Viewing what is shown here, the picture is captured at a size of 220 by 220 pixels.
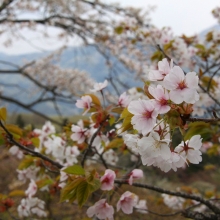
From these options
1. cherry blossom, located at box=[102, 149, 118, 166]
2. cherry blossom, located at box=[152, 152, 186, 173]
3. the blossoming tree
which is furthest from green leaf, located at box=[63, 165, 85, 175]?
cherry blossom, located at box=[102, 149, 118, 166]

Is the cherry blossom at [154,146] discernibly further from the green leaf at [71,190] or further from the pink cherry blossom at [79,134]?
the pink cherry blossom at [79,134]

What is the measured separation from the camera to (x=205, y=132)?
1.16m

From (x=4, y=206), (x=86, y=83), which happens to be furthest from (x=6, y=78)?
(x=4, y=206)

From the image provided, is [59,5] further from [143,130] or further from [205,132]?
[143,130]

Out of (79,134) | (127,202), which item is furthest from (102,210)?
(79,134)

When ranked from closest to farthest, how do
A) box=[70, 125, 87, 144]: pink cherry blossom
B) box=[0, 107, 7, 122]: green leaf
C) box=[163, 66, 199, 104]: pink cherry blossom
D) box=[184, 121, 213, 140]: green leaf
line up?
1. box=[163, 66, 199, 104]: pink cherry blossom
2. box=[0, 107, 7, 122]: green leaf
3. box=[70, 125, 87, 144]: pink cherry blossom
4. box=[184, 121, 213, 140]: green leaf

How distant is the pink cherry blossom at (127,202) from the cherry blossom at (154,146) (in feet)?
1.24

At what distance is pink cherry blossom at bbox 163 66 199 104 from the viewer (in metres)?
0.52

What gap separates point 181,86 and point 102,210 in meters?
0.49

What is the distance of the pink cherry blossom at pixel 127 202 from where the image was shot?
34.3 inches

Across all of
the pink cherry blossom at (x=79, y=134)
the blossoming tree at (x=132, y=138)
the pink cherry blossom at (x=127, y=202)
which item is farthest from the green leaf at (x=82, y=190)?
the pink cherry blossom at (x=79, y=134)

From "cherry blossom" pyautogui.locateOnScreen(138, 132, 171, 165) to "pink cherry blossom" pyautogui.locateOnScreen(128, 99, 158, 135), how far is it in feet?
0.05

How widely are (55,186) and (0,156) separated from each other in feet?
24.2

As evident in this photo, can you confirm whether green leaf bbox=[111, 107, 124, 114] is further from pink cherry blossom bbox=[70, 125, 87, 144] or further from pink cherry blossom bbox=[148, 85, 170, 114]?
pink cherry blossom bbox=[148, 85, 170, 114]
